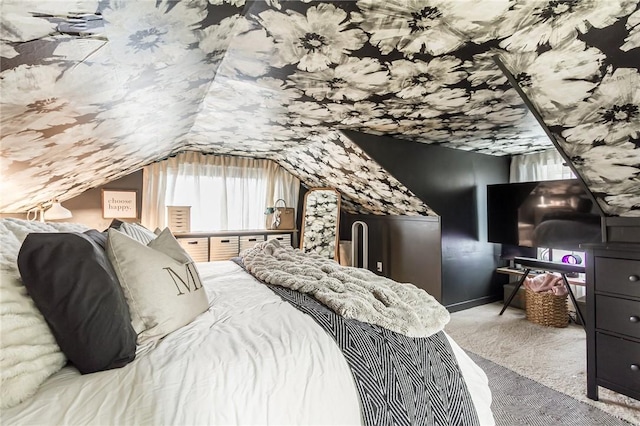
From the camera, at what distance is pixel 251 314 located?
1303 millimetres

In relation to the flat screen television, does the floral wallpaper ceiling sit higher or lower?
higher

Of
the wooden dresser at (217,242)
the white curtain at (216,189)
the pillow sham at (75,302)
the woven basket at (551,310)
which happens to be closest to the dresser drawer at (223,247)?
the wooden dresser at (217,242)

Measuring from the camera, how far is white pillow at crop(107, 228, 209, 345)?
43.3 inches

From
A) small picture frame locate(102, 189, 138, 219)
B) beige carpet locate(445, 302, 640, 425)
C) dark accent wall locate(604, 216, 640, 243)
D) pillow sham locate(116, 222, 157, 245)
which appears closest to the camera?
pillow sham locate(116, 222, 157, 245)

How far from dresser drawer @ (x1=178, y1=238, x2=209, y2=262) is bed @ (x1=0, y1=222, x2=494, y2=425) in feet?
9.48

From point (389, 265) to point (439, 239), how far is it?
0.93 meters

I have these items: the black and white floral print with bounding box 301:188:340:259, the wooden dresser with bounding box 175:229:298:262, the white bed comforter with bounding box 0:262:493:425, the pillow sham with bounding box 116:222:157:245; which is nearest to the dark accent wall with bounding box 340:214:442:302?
the black and white floral print with bounding box 301:188:340:259

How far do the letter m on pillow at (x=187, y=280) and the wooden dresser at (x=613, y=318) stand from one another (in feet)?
7.85

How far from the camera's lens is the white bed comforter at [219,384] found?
81 cm

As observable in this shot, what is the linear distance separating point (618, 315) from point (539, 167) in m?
2.65

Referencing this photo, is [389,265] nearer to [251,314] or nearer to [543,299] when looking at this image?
[543,299]

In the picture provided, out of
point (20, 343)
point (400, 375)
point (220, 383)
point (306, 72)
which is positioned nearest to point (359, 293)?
point (400, 375)

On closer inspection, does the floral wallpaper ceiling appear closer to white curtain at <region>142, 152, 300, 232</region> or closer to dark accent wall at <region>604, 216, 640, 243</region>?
dark accent wall at <region>604, 216, 640, 243</region>

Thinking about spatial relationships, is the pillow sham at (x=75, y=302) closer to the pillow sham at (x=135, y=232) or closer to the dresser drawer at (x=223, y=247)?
the pillow sham at (x=135, y=232)
